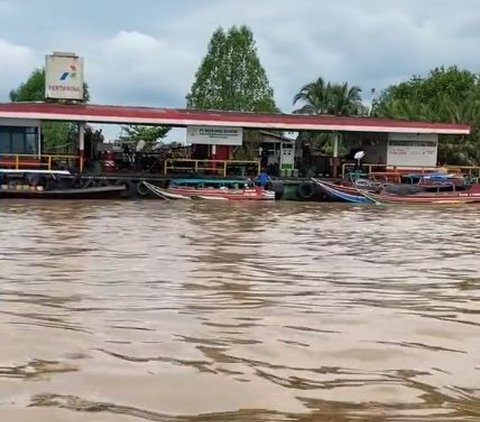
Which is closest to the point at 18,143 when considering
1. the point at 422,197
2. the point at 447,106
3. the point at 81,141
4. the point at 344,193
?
the point at 81,141

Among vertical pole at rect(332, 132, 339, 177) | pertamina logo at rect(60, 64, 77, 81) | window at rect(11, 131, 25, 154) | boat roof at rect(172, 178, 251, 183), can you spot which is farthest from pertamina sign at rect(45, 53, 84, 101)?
vertical pole at rect(332, 132, 339, 177)

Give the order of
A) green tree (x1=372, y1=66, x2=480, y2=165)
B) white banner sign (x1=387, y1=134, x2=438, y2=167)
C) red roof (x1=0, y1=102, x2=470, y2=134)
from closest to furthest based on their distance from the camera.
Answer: red roof (x1=0, y1=102, x2=470, y2=134) < white banner sign (x1=387, y1=134, x2=438, y2=167) < green tree (x1=372, y1=66, x2=480, y2=165)

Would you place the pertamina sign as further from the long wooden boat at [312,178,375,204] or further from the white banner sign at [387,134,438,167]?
the white banner sign at [387,134,438,167]

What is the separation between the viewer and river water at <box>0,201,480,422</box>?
4371 mm

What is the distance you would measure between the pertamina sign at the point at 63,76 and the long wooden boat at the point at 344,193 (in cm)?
1116

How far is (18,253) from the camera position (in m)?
11.4

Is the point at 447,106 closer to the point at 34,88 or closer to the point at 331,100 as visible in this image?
the point at 331,100

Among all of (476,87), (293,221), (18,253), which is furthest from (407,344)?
(476,87)

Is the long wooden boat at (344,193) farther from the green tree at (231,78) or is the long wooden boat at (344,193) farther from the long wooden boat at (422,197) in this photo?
the green tree at (231,78)

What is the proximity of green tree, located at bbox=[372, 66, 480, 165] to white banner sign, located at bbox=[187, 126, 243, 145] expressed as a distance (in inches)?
492

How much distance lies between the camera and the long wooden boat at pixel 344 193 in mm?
28641

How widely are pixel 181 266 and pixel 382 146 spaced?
2440 cm

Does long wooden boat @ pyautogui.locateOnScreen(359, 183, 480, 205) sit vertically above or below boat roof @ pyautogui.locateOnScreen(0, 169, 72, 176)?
below

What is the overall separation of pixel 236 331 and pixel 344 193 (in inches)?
911
